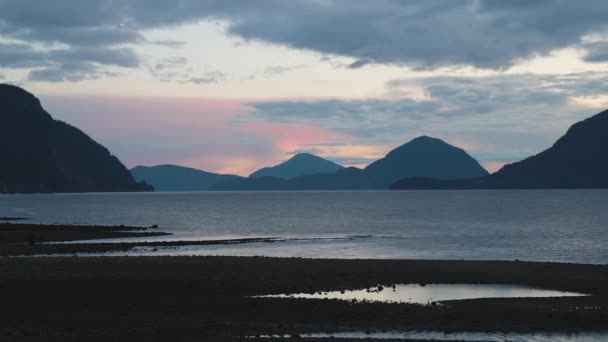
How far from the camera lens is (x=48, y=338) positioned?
76.4ft

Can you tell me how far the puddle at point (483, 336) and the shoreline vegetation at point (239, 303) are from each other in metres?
0.78

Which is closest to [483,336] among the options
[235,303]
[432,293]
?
[432,293]

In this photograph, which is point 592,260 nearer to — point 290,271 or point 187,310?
point 290,271

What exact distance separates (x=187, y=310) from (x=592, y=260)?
141 ft

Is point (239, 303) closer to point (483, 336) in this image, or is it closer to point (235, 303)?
point (235, 303)

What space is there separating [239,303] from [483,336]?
11.5 m

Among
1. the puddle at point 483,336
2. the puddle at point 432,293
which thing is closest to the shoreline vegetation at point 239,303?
the puddle at point 483,336

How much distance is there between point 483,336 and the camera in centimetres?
2530

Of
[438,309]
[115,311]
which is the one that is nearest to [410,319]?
[438,309]

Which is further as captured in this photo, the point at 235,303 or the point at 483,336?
the point at 235,303

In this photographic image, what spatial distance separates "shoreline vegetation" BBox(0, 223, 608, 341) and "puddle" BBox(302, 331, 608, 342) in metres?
0.78

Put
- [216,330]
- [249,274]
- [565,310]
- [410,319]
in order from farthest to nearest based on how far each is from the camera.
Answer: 1. [249,274]
2. [565,310]
3. [410,319]
4. [216,330]

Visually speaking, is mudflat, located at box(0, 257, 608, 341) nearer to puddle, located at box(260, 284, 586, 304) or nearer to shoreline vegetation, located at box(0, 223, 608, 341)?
shoreline vegetation, located at box(0, 223, 608, 341)

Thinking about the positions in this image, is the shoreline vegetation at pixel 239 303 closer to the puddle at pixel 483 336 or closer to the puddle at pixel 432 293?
the puddle at pixel 483 336
